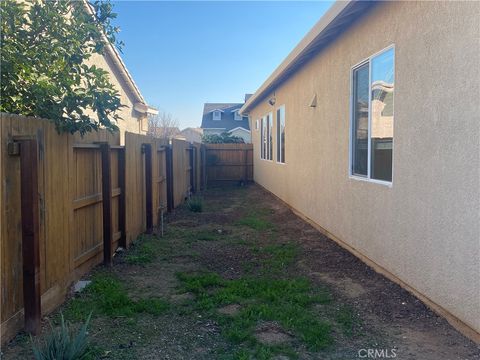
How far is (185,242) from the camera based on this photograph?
7.86 meters

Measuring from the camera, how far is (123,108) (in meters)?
15.0

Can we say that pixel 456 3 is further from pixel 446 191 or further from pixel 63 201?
pixel 63 201

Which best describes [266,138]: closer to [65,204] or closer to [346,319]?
[65,204]

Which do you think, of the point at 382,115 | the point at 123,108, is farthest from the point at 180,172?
the point at 382,115

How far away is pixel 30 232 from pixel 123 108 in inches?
471

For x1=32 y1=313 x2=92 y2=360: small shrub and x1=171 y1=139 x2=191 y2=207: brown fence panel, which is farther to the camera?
x1=171 y1=139 x2=191 y2=207: brown fence panel

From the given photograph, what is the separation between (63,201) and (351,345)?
3.12 meters

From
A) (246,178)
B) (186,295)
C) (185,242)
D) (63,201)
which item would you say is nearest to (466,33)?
(186,295)

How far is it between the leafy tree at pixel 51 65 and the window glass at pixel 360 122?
11.2 feet

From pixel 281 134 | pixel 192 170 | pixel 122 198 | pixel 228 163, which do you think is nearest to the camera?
pixel 122 198

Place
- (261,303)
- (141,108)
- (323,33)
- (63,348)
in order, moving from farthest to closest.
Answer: (141,108) → (323,33) → (261,303) → (63,348)

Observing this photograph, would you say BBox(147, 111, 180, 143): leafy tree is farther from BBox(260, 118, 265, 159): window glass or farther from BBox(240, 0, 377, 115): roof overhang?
BBox(240, 0, 377, 115): roof overhang

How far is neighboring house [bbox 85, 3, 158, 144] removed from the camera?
1248 centimetres

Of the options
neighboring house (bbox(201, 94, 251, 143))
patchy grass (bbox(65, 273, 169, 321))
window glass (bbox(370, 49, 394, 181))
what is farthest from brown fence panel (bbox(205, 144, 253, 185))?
neighboring house (bbox(201, 94, 251, 143))
